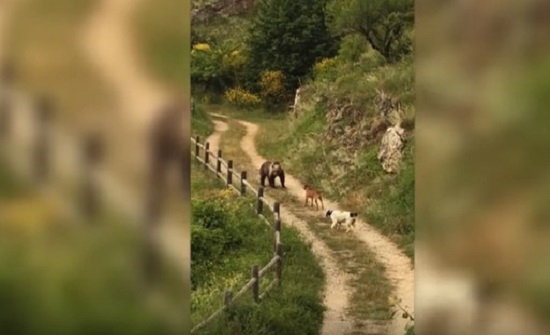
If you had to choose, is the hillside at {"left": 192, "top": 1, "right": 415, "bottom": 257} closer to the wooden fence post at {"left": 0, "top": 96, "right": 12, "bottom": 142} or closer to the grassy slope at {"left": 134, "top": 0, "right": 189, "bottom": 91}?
the grassy slope at {"left": 134, "top": 0, "right": 189, "bottom": 91}

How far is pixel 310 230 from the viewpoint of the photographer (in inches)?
91.2

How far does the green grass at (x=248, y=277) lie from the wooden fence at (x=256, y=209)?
1 centimetres

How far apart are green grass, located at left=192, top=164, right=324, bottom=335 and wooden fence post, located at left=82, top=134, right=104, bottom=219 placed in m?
0.28

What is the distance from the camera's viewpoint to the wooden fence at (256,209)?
2.16 metres

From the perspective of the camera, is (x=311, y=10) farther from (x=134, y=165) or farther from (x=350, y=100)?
(x=134, y=165)

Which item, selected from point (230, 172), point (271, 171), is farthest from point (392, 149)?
point (230, 172)

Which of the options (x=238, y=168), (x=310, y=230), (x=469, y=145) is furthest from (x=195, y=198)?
(x=469, y=145)

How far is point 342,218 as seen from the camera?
2.30m

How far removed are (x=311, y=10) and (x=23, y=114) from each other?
0.82 metres

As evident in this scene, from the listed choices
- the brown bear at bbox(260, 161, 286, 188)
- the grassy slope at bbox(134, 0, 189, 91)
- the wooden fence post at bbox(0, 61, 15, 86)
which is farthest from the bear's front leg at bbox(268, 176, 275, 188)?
the wooden fence post at bbox(0, 61, 15, 86)

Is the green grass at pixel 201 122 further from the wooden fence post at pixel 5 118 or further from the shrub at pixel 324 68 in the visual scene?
the wooden fence post at pixel 5 118

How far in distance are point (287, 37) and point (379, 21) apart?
25 cm

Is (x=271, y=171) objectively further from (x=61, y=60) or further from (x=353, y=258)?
(x=61, y=60)

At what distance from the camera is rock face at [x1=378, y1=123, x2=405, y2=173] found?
221cm
